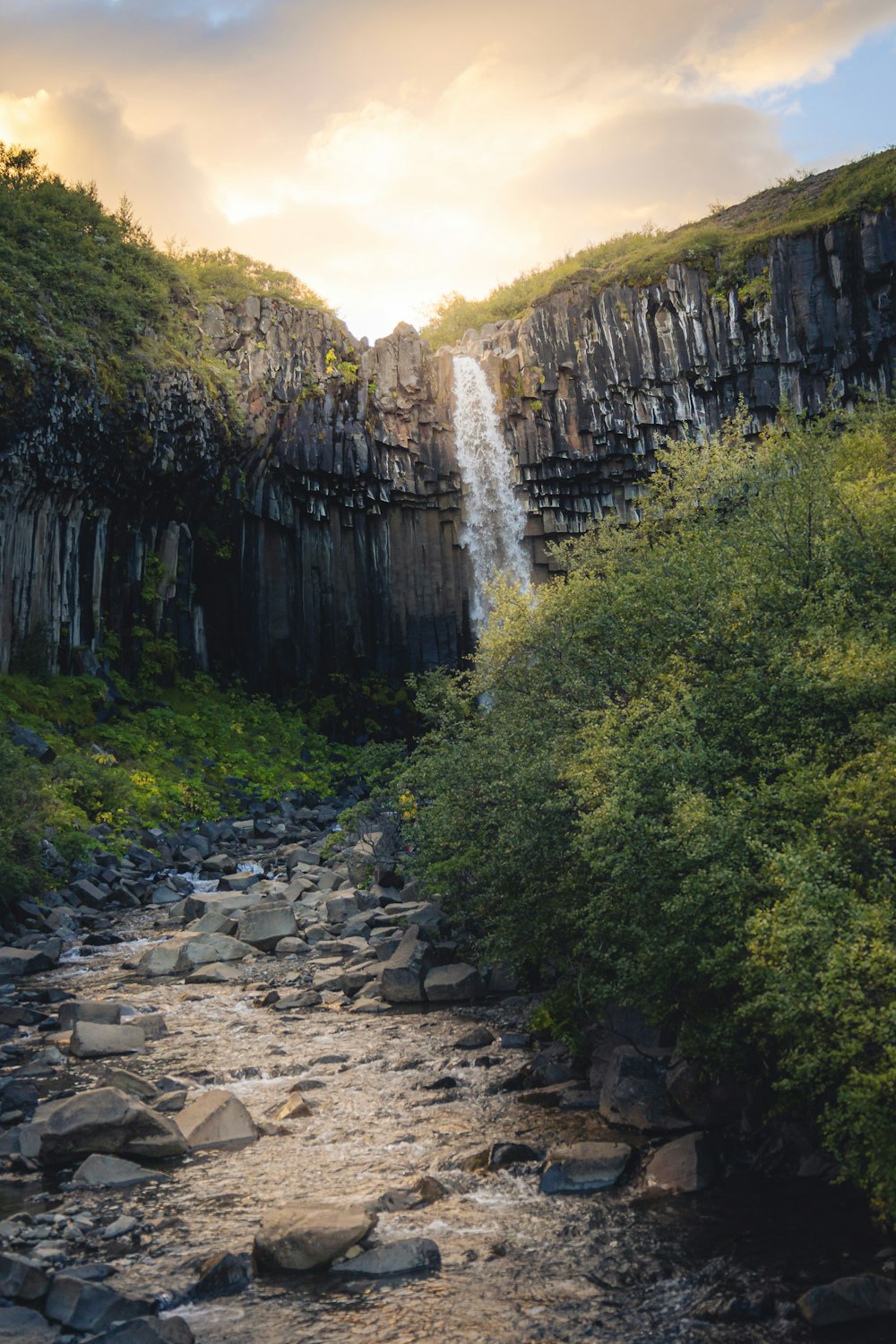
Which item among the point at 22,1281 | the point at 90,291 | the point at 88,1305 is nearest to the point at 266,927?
the point at 22,1281

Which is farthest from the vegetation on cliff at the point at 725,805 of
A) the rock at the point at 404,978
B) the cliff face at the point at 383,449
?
the cliff face at the point at 383,449

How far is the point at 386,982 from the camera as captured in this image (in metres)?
17.1

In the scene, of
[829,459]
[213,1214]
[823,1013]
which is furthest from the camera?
[829,459]

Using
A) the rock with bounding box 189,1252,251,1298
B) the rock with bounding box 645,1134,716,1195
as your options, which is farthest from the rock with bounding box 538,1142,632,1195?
the rock with bounding box 189,1252,251,1298

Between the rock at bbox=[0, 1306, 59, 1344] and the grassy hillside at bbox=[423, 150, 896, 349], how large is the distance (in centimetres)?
4531

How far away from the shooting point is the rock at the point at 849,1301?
7367 mm

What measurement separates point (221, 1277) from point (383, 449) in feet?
135

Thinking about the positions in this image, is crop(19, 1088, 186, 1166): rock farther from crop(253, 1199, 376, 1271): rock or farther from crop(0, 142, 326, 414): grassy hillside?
crop(0, 142, 326, 414): grassy hillside

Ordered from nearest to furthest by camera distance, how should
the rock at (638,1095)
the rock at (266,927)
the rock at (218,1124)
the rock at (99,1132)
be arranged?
the rock at (99,1132) < the rock at (638,1095) < the rock at (218,1124) < the rock at (266,927)

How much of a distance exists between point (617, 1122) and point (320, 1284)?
4288 millimetres

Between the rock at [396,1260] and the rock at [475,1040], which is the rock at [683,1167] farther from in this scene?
the rock at [475,1040]

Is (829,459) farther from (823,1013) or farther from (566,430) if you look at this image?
(566,430)

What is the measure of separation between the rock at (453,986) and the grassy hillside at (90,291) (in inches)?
986

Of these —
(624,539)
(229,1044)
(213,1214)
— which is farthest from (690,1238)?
(624,539)
